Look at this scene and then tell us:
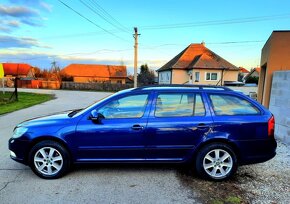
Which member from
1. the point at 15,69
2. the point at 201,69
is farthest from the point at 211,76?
the point at 15,69

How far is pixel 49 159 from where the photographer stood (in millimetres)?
4293

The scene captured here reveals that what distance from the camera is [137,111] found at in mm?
4375

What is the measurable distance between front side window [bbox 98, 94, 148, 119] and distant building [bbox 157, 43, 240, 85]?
31.1 m

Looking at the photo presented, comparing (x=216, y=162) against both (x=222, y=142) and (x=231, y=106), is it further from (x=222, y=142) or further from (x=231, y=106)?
(x=231, y=106)

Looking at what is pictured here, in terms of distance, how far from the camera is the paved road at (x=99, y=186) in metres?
3.63

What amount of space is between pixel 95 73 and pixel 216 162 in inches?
2291

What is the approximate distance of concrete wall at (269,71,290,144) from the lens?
6590 millimetres

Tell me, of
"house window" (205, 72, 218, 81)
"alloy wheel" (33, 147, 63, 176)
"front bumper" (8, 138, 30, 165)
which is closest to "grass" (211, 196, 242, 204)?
"alloy wheel" (33, 147, 63, 176)

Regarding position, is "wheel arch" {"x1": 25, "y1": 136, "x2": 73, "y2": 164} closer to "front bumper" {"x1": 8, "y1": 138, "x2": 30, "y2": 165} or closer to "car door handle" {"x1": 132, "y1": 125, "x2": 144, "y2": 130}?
"front bumper" {"x1": 8, "y1": 138, "x2": 30, "y2": 165}

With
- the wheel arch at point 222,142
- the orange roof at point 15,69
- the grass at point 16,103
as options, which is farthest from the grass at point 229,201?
the orange roof at point 15,69

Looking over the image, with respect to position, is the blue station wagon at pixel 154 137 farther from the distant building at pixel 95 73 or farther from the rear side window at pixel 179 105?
the distant building at pixel 95 73

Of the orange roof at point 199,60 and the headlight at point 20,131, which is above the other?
the orange roof at point 199,60

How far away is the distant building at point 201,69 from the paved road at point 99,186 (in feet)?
102

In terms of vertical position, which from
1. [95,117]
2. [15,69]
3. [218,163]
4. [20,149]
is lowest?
[218,163]
